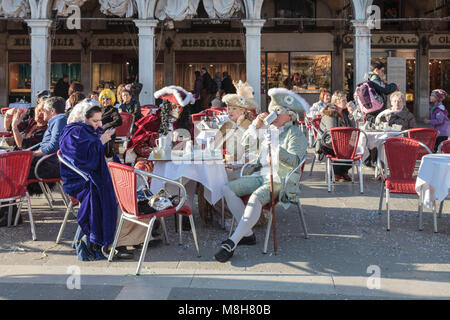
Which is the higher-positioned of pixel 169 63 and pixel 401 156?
pixel 169 63

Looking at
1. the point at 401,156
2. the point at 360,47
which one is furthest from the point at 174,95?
the point at 360,47

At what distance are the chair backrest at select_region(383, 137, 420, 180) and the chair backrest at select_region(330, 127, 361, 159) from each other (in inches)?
63.9

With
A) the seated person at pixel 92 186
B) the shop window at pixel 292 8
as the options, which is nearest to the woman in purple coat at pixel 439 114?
the seated person at pixel 92 186

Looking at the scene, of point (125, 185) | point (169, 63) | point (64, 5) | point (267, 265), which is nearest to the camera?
point (125, 185)

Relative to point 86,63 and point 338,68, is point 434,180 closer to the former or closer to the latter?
point 338,68

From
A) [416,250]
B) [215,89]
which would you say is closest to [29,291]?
[416,250]

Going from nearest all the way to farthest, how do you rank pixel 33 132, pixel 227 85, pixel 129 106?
pixel 33 132
pixel 129 106
pixel 227 85

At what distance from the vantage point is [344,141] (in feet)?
26.1

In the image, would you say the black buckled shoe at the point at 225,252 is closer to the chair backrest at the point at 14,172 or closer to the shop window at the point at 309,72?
the chair backrest at the point at 14,172

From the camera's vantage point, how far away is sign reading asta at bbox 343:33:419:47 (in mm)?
20109

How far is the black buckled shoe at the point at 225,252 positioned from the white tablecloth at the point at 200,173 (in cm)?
76

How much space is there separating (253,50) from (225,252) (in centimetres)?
1063

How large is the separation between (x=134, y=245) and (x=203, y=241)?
27.5 inches

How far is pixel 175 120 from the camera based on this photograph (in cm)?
648
